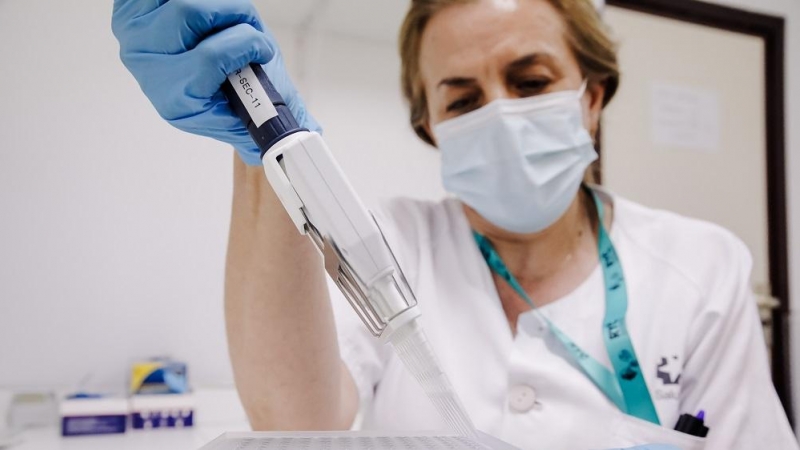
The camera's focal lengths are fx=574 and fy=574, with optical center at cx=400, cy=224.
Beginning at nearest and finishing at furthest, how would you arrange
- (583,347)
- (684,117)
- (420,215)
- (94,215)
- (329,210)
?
(329,210), (94,215), (583,347), (420,215), (684,117)

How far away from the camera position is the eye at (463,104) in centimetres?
77

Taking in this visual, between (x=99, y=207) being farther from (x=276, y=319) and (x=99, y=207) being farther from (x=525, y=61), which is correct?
(x=525, y=61)

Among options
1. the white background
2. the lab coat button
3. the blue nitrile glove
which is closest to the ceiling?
the white background

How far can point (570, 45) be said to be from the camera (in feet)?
2.61

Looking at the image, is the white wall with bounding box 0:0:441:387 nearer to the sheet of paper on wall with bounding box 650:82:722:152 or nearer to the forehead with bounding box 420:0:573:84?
the forehead with bounding box 420:0:573:84

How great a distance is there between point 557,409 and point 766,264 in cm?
124

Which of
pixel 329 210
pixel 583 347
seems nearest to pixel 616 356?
pixel 583 347

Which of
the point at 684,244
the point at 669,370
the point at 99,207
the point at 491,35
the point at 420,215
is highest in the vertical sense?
the point at 491,35

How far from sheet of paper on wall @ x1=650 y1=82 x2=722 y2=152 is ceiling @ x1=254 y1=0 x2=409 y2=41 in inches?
34.6

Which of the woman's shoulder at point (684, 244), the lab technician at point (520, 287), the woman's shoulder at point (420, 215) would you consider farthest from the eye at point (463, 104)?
the woman's shoulder at point (684, 244)

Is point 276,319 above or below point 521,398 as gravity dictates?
above

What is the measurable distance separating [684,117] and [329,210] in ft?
4.80

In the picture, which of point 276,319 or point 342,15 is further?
point 342,15

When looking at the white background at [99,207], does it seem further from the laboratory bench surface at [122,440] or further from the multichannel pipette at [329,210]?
the multichannel pipette at [329,210]
